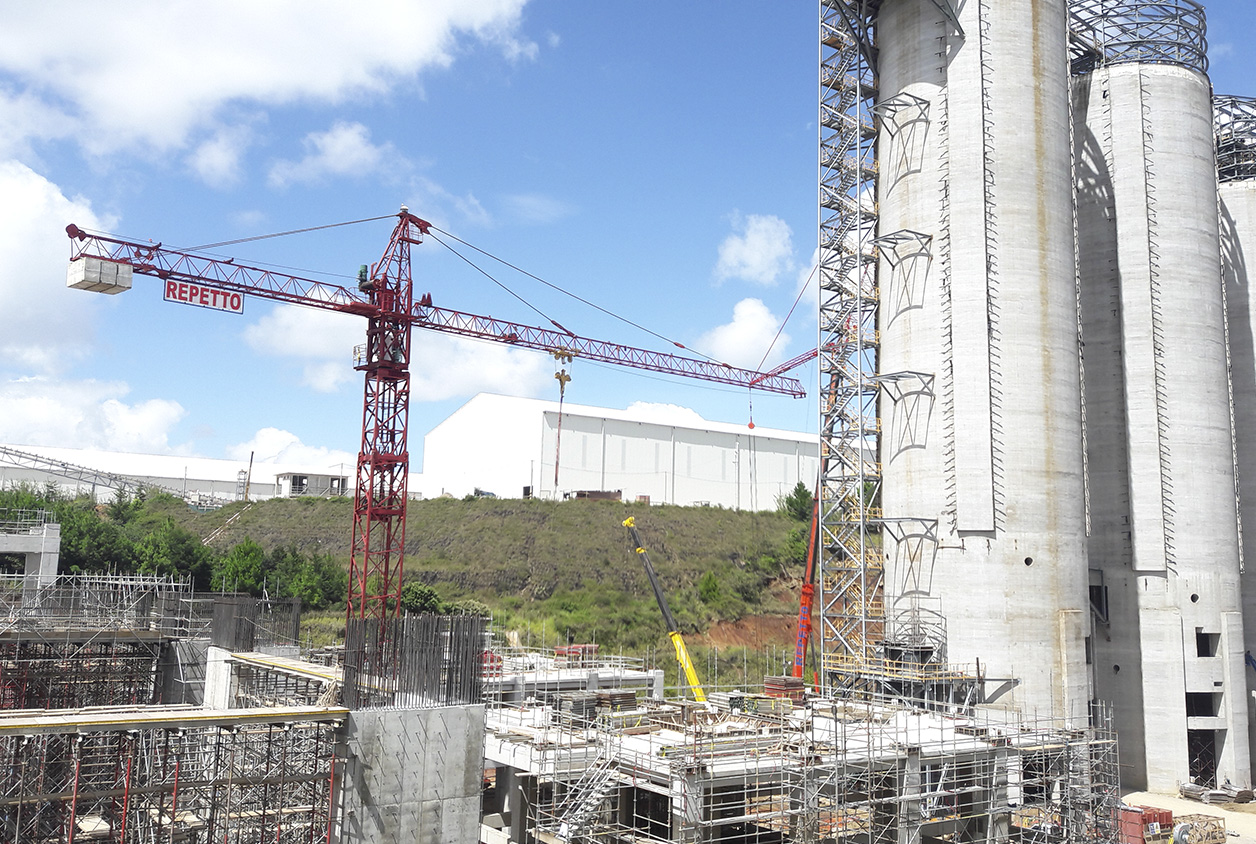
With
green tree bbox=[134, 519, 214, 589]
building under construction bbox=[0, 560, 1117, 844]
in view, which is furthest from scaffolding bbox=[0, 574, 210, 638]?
green tree bbox=[134, 519, 214, 589]

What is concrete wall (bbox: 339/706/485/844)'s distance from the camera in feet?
77.5

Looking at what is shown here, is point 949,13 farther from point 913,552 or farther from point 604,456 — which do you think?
point 604,456

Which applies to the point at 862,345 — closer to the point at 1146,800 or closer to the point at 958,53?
the point at 958,53

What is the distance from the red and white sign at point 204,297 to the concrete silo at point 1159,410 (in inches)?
1722

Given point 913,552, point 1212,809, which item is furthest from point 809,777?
point 1212,809

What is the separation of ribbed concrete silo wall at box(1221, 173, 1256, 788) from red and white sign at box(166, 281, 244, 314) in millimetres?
53941

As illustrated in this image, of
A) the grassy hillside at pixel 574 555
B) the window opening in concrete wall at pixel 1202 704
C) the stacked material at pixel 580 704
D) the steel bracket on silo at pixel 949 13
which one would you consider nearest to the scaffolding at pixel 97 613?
the stacked material at pixel 580 704

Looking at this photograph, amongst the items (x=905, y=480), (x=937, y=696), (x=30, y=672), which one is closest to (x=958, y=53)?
(x=905, y=480)

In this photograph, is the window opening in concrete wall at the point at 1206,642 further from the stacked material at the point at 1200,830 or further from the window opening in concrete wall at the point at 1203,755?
the stacked material at the point at 1200,830

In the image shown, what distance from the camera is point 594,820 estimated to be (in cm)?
2650

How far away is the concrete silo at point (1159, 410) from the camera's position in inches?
1756

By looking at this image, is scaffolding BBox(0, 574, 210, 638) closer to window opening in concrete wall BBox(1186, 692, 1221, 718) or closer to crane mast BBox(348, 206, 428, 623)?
crane mast BBox(348, 206, 428, 623)

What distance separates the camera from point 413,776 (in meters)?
24.3

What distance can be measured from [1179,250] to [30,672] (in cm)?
5191
